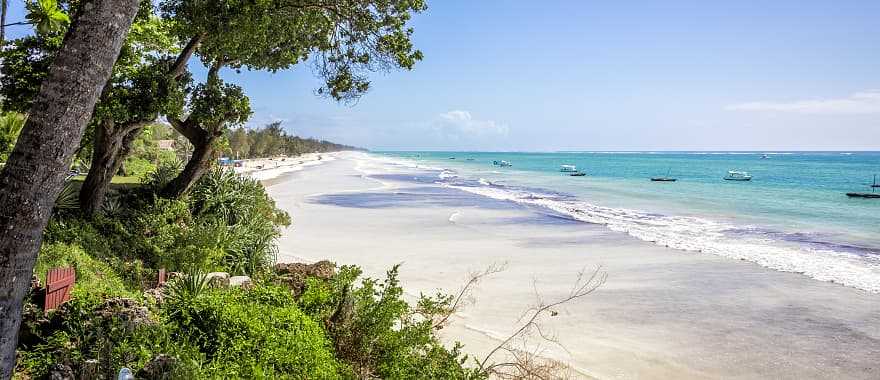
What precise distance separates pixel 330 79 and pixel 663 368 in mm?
8458

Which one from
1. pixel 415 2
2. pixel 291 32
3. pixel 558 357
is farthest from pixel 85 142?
pixel 558 357

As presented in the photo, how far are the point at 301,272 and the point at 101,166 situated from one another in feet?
16.7

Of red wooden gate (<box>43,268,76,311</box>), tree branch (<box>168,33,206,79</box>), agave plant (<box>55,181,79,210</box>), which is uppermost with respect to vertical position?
tree branch (<box>168,33,206,79</box>)

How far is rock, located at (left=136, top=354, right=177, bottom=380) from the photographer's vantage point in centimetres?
407

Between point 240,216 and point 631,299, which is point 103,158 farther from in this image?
point 631,299

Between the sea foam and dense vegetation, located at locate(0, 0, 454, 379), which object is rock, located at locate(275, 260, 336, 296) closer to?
dense vegetation, located at locate(0, 0, 454, 379)

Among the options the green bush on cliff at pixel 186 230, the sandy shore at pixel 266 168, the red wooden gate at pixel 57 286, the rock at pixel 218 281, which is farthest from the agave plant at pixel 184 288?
the sandy shore at pixel 266 168

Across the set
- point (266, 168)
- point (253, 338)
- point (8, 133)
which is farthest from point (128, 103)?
point (266, 168)

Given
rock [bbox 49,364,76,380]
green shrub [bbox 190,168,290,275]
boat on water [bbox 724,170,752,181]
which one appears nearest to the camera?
rock [bbox 49,364,76,380]

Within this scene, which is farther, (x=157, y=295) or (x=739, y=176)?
(x=739, y=176)

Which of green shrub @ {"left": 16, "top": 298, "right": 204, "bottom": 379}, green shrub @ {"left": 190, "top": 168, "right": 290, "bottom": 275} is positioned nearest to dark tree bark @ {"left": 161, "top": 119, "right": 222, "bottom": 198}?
green shrub @ {"left": 190, "top": 168, "right": 290, "bottom": 275}

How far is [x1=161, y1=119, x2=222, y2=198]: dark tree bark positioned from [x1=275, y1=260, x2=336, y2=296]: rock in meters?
3.58

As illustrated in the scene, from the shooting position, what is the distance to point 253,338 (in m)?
4.93

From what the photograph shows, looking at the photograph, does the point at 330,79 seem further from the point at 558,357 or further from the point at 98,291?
the point at 558,357
